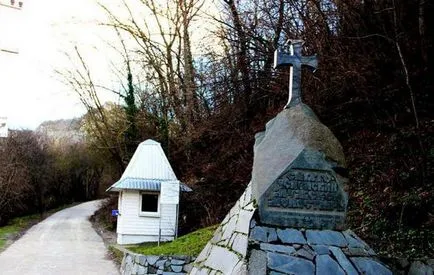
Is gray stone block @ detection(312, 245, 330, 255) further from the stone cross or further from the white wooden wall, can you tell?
the white wooden wall

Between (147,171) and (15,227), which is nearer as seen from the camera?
(147,171)

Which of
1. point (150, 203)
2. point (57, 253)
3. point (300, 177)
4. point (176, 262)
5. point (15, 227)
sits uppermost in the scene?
point (300, 177)

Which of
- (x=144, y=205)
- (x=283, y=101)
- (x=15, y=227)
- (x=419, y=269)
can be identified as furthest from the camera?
(x=15, y=227)

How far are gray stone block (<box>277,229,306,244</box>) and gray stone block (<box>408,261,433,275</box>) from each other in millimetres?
1272

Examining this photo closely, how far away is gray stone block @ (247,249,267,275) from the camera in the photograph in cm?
499

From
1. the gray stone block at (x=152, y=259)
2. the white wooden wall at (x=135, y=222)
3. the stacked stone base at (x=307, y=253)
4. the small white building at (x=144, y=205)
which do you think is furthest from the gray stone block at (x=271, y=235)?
the white wooden wall at (x=135, y=222)

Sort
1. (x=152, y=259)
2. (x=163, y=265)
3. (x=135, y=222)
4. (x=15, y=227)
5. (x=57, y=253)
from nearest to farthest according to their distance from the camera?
(x=163, y=265) < (x=152, y=259) < (x=57, y=253) < (x=135, y=222) < (x=15, y=227)

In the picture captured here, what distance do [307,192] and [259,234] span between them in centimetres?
71

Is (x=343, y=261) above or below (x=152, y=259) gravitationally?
above

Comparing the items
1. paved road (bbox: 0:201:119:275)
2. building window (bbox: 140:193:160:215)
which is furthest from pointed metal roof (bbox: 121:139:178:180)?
paved road (bbox: 0:201:119:275)

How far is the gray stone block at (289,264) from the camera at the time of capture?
16.4ft

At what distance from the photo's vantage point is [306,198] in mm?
5484

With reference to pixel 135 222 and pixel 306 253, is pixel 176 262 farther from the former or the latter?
pixel 135 222

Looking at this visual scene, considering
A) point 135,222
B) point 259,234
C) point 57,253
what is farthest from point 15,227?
point 259,234
